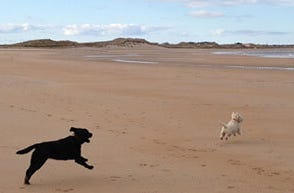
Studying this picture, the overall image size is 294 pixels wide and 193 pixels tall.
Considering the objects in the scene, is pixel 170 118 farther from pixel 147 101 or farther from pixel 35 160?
pixel 35 160

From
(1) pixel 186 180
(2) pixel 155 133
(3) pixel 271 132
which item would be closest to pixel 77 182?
(1) pixel 186 180

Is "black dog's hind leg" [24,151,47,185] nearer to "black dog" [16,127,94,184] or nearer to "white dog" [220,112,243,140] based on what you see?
"black dog" [16,127,94,184]

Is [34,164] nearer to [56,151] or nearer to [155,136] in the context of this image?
[56,151]

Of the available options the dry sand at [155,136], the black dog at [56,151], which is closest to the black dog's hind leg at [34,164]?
the black dog at [56,151]

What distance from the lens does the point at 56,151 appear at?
6.45 meters

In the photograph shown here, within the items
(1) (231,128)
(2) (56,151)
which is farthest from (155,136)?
(2) (56,151)

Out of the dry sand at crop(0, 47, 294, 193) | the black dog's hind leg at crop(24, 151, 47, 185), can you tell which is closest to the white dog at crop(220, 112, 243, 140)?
the dry sand at crop(0, 47, 294, 193)

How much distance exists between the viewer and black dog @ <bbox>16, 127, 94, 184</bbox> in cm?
634

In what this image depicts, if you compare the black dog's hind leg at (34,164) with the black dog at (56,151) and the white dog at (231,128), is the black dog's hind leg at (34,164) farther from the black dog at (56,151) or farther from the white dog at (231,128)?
the white dog at (231,128)

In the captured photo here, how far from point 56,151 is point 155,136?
3.46 metres

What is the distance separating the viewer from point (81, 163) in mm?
6734

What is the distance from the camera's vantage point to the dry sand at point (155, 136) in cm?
667

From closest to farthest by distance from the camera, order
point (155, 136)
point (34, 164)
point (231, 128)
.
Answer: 1. point (34, 164)
2. point (231, 128)
3. point (155, 136)

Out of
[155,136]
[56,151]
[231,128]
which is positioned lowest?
[155,136]
